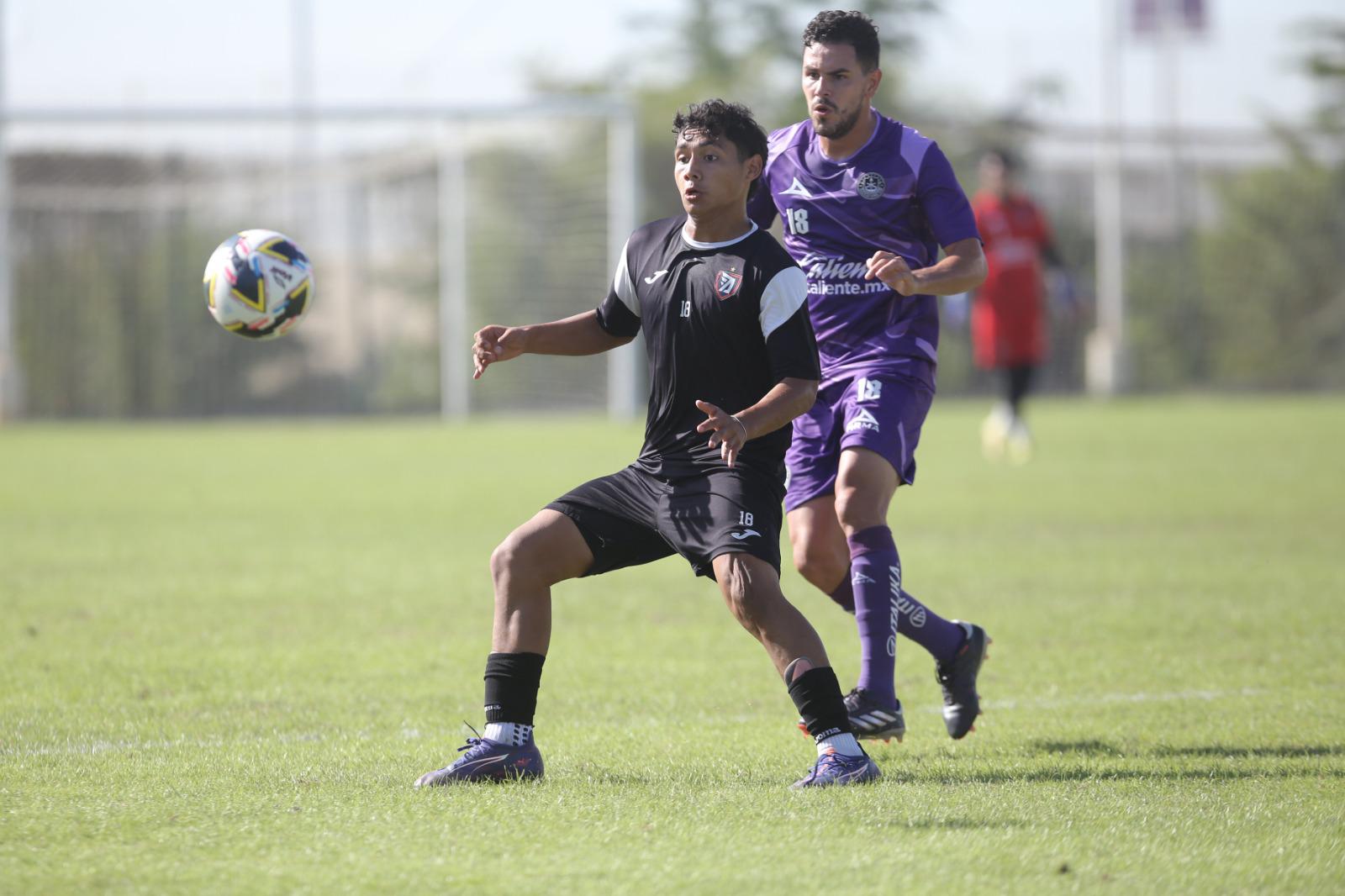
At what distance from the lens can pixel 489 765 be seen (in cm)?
439

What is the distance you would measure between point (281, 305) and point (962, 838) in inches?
122

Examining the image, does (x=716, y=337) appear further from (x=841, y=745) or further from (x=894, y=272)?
(x=841, y=745)

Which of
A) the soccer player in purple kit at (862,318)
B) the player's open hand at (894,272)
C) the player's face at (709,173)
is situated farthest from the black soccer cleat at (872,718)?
the player's face at (709,173)

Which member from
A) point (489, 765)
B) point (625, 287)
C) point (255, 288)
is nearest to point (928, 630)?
point (625, 287)

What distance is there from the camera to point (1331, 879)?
3502 mm

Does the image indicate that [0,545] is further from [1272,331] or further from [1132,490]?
[1272,331]

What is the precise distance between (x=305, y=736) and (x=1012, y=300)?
13062 mm

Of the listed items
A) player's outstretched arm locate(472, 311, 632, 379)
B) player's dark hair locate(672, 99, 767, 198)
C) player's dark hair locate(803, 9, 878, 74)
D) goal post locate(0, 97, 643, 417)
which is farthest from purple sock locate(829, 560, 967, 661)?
goal post locate(0, 97, 643, 417)

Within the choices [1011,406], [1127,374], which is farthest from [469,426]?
[1127,374]

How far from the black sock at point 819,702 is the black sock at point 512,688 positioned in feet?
2.39

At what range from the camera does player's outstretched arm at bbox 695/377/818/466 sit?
4.14 metres

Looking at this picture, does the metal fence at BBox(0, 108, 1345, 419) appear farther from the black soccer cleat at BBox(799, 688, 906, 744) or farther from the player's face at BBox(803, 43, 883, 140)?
the black soccer cleat at BBox(799, 688, 906, 744)

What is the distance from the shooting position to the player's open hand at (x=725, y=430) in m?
4.13

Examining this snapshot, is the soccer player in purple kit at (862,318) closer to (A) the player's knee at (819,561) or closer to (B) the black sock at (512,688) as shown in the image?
(A) the player's knee at (819,561)
